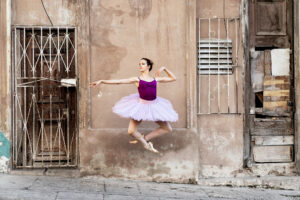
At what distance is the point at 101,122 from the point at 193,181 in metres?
2.01

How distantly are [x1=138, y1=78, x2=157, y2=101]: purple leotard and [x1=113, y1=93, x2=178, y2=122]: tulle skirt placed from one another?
0.26ft

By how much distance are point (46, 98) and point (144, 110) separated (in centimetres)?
234

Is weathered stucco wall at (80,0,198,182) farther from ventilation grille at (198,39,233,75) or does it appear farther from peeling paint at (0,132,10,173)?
peeling paint at (0,132,10,173)

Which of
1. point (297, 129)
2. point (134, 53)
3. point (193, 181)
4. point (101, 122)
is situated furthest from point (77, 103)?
point (297, 129)

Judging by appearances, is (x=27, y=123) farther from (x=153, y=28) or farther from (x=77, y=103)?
(x=153, y=28)

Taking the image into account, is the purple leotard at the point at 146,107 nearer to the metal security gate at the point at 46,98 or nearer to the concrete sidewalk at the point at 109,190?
the concrete sidewalk at the point at 109,190

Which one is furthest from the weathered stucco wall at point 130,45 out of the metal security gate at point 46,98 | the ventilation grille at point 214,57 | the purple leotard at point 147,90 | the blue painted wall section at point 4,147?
the blue painted wall section at point 4,147

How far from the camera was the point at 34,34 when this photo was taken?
778cm

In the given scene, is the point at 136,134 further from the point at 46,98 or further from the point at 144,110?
the point at 46,98

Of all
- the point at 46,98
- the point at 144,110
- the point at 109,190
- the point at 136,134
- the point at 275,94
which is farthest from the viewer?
the point at 275,94

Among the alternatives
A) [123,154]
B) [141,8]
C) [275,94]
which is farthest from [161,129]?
[275,94]

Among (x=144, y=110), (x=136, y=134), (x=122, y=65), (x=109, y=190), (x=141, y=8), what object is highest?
(x=141, y=8)

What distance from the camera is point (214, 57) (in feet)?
26.0

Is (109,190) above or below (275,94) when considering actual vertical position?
below
